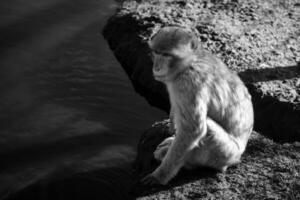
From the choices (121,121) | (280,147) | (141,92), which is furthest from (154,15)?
(280,147)

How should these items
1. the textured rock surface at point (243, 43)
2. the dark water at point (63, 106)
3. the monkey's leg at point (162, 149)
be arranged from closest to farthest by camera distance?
the monkey's leg at point (162, 149), the dark water at point (63, 106), the textured rock surface at point (243, 43)

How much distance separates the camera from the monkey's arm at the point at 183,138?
172 inches

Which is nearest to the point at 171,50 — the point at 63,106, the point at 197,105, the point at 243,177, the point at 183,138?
the point at 197,105

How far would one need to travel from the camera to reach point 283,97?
239 inches

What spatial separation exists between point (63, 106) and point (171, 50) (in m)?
2.56

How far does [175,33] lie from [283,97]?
89.3 inches

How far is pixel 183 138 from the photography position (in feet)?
14.6

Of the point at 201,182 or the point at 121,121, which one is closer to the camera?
the point at 201,182

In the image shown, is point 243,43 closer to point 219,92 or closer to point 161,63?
point 219,92

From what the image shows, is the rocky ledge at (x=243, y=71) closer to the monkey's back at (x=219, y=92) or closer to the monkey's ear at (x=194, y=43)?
the monkey's back at (x=219, y=92)

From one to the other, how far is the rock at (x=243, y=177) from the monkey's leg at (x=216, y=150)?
0.15m

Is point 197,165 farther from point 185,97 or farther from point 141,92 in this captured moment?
point 141,92

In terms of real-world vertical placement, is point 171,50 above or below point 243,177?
above

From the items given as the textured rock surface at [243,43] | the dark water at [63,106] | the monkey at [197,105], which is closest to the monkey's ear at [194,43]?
the monkey at [197,105]
